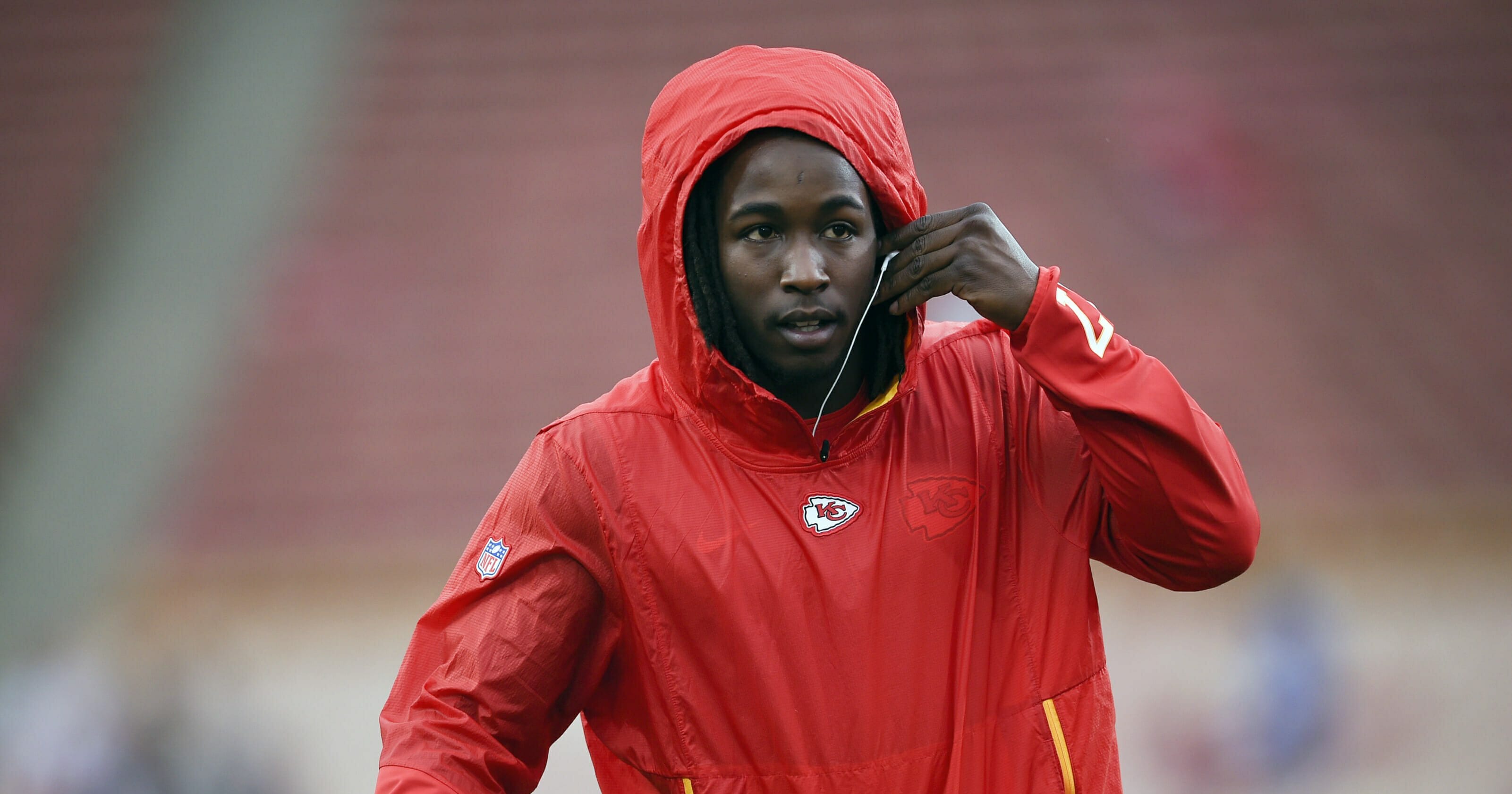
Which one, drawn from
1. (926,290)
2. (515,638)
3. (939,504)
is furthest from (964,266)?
(515,638)

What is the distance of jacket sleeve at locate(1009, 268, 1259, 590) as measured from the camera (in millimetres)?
1507

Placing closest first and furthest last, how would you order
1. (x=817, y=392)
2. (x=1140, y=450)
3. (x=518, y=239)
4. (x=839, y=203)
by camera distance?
(x=1140, y=450) < (x=839, y=203) < (x=817, y=392) < (x=518, y=239)

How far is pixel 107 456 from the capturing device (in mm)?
5238

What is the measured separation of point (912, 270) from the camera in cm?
162

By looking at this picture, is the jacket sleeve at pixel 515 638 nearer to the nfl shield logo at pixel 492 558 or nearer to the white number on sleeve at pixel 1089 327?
the nfl shield logo at pixel 492 558

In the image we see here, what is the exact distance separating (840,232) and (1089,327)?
12.5 inches

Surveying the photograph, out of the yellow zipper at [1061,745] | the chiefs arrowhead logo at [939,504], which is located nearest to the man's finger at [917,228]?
the chiefs arrowhead logo at [939,504]

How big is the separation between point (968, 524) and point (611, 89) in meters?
4.27

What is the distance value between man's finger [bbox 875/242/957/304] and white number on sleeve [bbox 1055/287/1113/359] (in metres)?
0.13

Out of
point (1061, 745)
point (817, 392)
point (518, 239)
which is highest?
point (518, 239)

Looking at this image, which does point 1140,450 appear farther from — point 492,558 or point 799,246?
point 492,558

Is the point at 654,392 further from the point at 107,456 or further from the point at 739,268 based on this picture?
the point at 107,456

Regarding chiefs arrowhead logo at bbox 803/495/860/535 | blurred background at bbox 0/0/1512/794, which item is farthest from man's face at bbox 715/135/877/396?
blurred background at bbox 0/0/1512/794

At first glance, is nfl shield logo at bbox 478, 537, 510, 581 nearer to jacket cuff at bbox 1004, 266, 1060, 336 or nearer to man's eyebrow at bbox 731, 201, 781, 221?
man's eyebrow at bbox 731, 201, 781, 221
